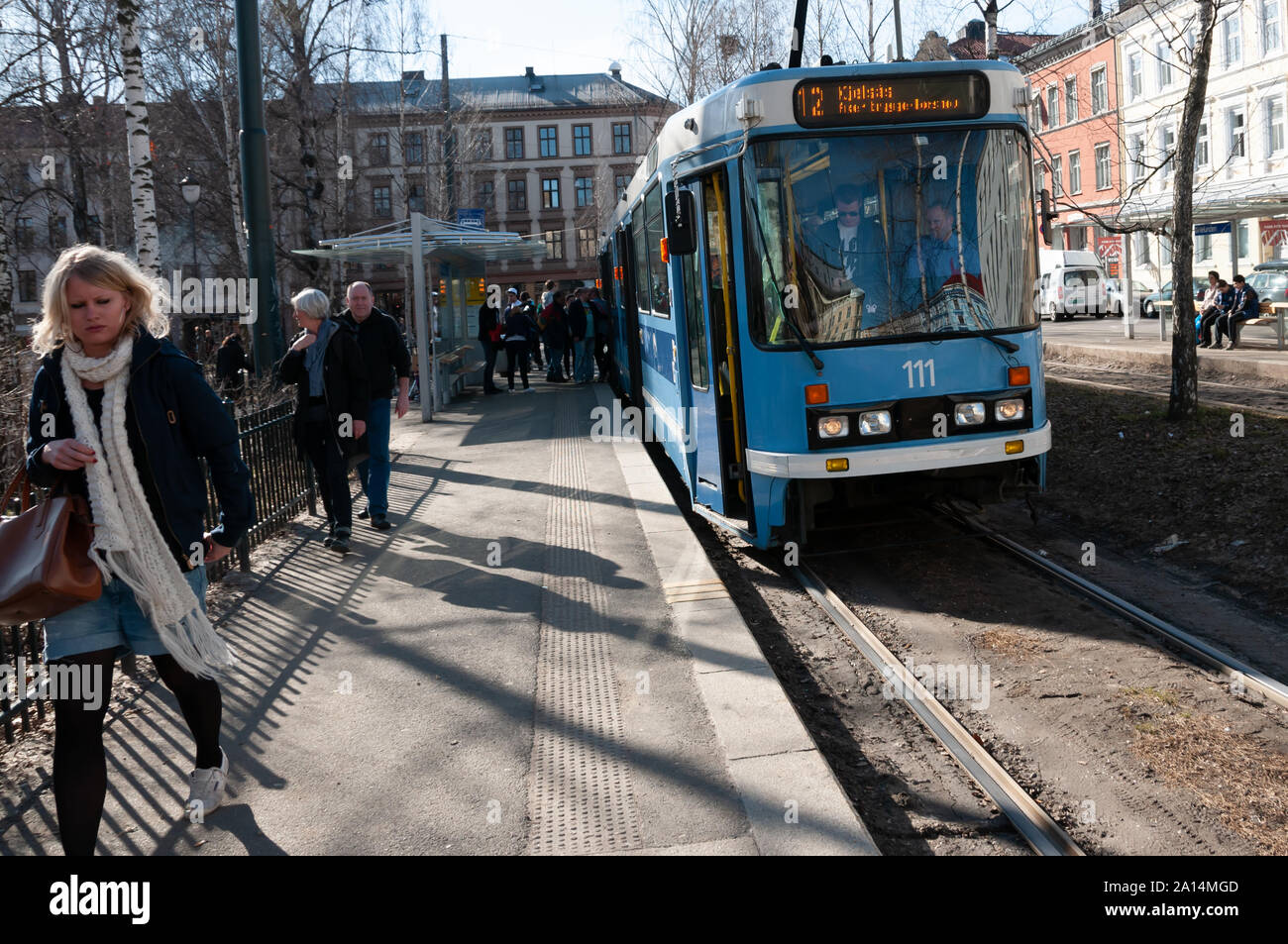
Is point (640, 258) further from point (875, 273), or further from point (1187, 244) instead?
point (875, 273)

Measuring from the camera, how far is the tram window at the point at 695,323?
8547 millimetres

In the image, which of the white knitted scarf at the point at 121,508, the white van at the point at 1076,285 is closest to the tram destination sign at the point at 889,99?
the white knitted scarf at the point at 121,508

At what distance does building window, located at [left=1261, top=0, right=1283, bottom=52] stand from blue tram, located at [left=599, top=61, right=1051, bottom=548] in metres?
36.0

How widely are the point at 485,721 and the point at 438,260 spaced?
54.6 ft

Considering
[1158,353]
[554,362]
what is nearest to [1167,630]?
[1158,353]

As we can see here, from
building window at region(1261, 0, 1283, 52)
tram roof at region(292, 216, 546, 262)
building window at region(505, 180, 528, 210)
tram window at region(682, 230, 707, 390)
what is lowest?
tram window at region(682, 230, 707, 390)

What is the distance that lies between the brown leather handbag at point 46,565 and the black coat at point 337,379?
493cm

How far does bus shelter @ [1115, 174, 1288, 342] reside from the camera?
97.7 ft

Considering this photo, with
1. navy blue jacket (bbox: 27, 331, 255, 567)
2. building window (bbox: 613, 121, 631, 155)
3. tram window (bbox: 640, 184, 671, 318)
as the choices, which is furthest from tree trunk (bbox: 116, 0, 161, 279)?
building window (bbox: 613, 121, 631, 155)

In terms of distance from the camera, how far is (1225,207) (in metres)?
30.2

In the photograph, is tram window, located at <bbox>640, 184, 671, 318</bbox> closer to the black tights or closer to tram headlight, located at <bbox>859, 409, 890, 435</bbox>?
tram headlight, located at <bbox>859, 409, 890, 435</bbox>

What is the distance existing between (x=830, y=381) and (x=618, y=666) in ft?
8.25

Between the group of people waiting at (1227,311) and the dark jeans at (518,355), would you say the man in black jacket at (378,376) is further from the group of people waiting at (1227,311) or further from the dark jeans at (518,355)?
the group of people waiting at (1227,311)

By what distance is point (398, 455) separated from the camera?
1423 centimetres
